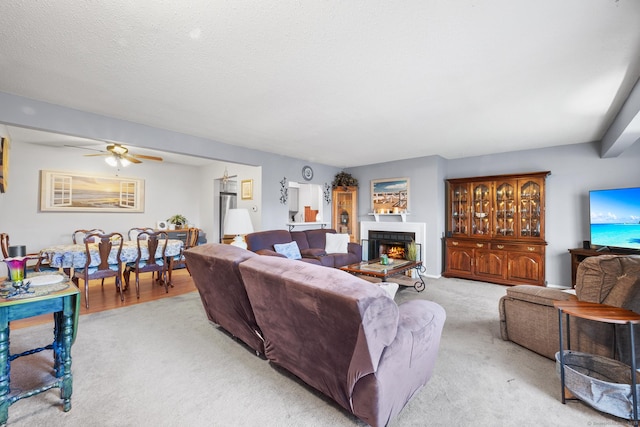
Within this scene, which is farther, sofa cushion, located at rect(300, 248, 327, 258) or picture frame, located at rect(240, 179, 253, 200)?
picture frame, located at rect(240, 179, 253, 200)

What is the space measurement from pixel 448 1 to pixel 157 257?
189 inches

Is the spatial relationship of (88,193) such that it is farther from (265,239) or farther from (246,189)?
(265,239)

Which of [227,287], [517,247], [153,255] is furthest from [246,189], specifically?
[517,247]

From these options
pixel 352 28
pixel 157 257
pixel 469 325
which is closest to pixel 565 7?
pixel 352 28

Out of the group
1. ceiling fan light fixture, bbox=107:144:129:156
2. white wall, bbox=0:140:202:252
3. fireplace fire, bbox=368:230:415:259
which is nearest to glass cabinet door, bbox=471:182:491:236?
fireplace fire, bbox=368:230:415:259

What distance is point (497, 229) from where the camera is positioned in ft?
16.5

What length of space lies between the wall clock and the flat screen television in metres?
4.87

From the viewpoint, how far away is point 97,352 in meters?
2.41

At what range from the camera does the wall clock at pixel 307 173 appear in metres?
6.07

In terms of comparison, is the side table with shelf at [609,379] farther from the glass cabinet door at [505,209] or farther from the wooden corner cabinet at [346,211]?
the wooden corner cabinet at [346,211]

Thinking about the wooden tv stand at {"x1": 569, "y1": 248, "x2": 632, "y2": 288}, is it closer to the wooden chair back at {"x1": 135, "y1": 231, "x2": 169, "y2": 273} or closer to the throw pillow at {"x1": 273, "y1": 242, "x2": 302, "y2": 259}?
the throw pillow at {"x1": 273, "y1": 242, "x2": 302, "y2": 259}

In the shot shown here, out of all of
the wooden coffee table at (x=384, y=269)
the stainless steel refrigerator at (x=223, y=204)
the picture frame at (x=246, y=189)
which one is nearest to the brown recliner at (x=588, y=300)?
the wooden coffee table at (x=384, y=269)

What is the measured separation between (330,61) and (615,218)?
4777 millimetres

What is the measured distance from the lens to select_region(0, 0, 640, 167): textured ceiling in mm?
1615
